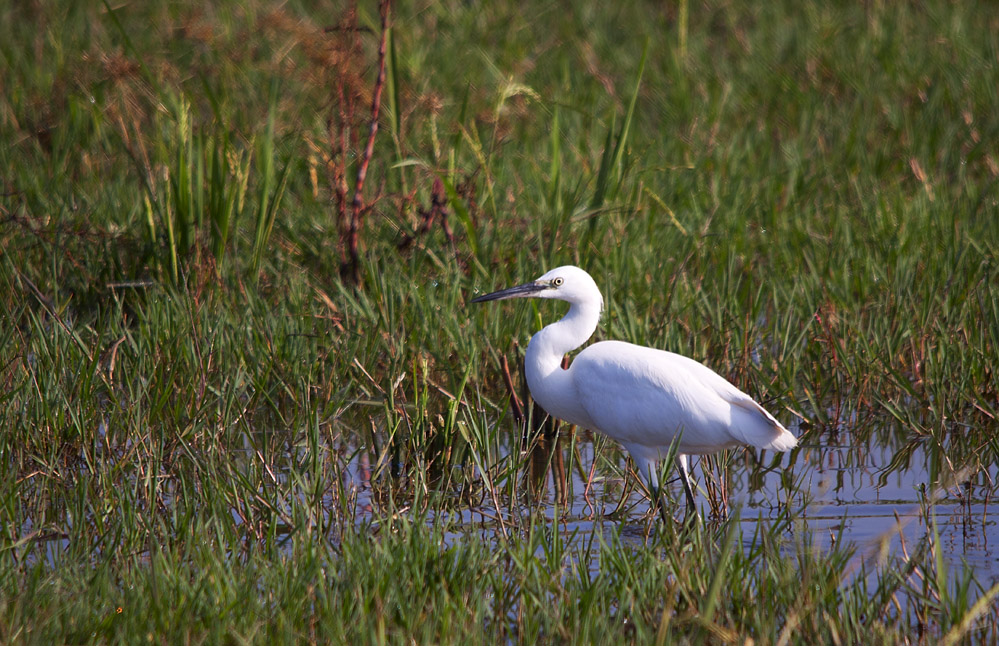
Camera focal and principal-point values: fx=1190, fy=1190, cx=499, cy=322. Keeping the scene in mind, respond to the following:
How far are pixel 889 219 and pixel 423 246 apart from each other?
247 centimetres

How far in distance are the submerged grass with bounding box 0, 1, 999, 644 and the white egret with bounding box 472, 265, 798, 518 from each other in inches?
7.3

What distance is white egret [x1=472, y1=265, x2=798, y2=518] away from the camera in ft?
13.1

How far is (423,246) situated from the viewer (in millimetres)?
5824

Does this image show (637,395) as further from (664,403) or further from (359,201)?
(359,201)

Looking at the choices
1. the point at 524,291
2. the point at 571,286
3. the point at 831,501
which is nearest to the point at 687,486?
the point at 831,501

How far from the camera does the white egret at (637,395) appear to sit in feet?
13.1

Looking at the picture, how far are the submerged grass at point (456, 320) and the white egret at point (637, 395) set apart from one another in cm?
19

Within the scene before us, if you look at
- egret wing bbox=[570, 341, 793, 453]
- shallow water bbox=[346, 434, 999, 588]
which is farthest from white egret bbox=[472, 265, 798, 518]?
shallow water bbox=[346, 434, 999, 588]

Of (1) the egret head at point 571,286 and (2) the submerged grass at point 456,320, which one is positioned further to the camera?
(1) the egret head at point 571,286

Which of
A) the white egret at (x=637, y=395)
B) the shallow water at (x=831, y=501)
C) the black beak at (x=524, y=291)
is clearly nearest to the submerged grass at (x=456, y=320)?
the shallow water at (x=831, y=501)

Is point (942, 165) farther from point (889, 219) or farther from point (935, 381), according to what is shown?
point (935, 381)

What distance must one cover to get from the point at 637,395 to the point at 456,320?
1155mm

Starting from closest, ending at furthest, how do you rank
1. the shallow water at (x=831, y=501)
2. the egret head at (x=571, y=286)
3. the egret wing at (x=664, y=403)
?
the shallow water at (x=831, y=501)
the egret wing at (x=664, y=403)
the egret head at (x=571, y=286)

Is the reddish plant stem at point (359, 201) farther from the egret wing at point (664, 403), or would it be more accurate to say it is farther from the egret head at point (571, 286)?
the egret wing at point (664, 403)
